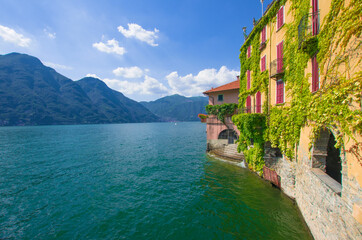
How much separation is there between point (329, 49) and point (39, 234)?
18074mm

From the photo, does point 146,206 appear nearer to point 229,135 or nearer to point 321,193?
point 321,193

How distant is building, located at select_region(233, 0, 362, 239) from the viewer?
5.34 m

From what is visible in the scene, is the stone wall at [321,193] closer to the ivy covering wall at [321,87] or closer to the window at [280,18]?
the ivy covering wall at [321,87]

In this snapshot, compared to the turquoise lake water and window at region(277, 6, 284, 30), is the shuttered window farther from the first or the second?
the turquoise lake water

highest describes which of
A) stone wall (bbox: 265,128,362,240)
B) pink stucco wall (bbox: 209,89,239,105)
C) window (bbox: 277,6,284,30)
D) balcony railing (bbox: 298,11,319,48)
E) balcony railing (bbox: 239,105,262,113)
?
window (bbox: 277,6,284,30)

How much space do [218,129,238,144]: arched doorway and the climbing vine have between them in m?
2.16

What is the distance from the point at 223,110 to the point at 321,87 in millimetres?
16256

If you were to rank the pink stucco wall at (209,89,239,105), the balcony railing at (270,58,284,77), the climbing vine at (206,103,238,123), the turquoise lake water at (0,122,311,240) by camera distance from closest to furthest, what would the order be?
the turquoise lake water at (0,122,311,240) → the balcony railing at (270,58,284,77) → the climbing vine at (206,103,238,123) → the pink stucco wall at (209,89,239,105)

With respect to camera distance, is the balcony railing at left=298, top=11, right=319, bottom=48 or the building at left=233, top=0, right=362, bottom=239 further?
the balcony railing at left=298, top=11, right=319, bottom=48

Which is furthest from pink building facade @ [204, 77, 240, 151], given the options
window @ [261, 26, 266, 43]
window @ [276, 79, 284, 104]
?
window @ [276, 79, 284, 104]

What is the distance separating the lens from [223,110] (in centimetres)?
2362

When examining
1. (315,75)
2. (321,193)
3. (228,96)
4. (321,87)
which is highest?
(228,96)

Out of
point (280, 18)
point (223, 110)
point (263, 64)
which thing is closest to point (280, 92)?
point (263, 64)

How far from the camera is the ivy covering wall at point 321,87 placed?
545 cm
